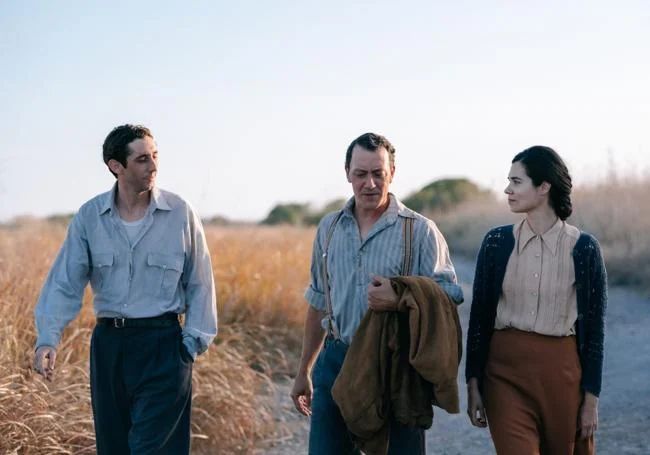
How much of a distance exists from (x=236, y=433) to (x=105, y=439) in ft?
7.70

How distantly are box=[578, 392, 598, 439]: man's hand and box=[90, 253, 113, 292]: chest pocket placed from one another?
6.58ft

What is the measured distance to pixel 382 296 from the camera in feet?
11.3

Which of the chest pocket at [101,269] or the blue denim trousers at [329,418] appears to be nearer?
the blue denim trousers at [329,418]

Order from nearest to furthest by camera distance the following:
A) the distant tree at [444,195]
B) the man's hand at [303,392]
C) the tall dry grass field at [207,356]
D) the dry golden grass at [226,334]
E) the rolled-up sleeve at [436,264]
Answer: the rolled-up sleeve at [436,264], the man's hand at [303,392], the tall dry grass field at [207,356], the dry golden grass at [226,334], the distant tree at [444,195]

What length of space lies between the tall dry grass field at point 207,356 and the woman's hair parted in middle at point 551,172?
2822 mm

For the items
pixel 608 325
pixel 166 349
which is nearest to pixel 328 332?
pixel 166 349

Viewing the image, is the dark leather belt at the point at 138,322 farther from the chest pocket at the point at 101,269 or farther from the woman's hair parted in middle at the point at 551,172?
the woman's hair parted in middle at the point at 551,172

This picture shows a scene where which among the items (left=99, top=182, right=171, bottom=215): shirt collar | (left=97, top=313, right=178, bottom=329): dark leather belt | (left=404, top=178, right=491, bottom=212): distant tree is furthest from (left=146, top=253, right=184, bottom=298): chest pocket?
(left=404, top=178, right=491, bottom=212): distant tree

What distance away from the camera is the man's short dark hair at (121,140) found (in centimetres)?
406

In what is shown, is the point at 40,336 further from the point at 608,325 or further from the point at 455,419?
the point at 608,325

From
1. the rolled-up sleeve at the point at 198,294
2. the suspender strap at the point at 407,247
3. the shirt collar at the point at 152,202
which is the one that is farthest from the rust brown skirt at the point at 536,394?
the shirt collar at the point at 152,202

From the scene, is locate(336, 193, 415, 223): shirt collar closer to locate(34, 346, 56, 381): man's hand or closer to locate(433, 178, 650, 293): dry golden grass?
locate(34, 346, 56, 381): man's hand

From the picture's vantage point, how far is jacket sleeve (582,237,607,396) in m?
3.68

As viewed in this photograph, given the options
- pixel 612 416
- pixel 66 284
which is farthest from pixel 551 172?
pixel 612 416
